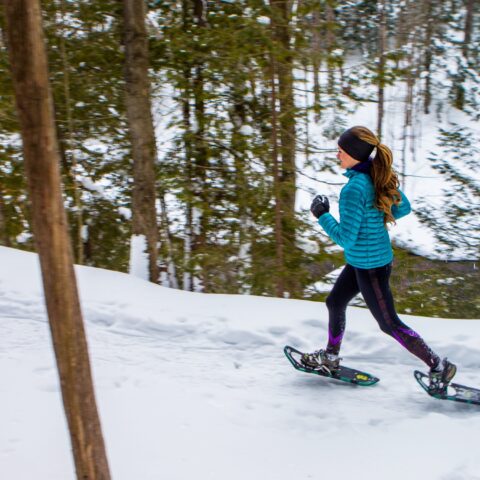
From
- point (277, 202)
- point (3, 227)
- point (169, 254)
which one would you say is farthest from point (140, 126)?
point (3, 227)

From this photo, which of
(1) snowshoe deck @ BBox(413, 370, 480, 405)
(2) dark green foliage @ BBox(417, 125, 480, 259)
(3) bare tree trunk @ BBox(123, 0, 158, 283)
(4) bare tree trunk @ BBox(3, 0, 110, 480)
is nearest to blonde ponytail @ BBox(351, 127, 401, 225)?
(1) snowshoe deck @ BBox(413, 370, 480, 405)

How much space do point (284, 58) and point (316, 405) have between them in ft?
15.6

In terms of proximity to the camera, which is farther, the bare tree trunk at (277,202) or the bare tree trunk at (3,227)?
the bare tree trunk at (3,227)

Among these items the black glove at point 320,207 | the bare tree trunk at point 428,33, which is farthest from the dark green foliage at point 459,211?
the bare tree trunk at point 428,33

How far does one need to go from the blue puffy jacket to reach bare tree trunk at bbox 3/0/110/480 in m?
1.95

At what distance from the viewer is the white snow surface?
349 centimetres

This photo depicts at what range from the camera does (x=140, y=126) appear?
755 cm

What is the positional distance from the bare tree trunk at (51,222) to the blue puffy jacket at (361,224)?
1.95 metres

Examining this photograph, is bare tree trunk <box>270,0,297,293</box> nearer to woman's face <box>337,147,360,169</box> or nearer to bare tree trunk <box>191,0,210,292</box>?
bare tree trunk <box>191,0,210,292</box>

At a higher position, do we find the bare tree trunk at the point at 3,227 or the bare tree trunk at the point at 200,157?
the bare tree trunk at the point at 200,157

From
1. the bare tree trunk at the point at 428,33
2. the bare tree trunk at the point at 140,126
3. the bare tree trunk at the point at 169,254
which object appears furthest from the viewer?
the bare tree trunk at the point at 428,33

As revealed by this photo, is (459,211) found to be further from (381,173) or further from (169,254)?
(381,173)

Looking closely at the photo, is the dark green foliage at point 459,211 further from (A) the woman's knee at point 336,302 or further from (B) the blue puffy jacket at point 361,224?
(B) the blue puffy jacket at point 361,224

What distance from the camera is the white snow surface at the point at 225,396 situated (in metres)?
3.49
